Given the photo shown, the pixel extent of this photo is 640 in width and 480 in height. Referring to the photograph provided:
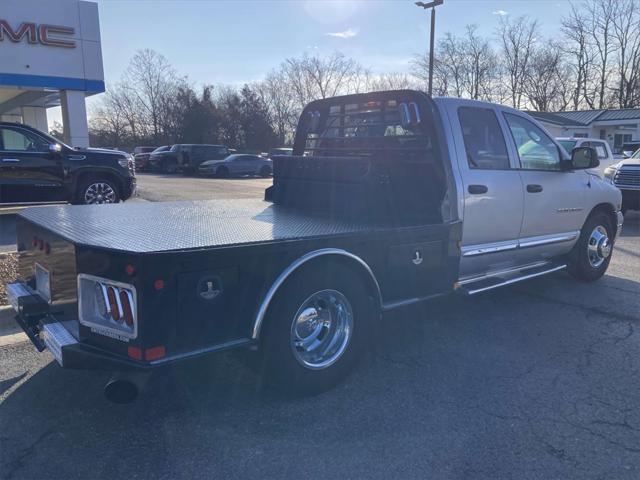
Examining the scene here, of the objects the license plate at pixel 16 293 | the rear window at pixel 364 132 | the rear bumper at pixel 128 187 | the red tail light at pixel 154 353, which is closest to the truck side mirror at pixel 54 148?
the rear bumper at pixel 128 187

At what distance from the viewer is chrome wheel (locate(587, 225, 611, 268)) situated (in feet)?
21.3

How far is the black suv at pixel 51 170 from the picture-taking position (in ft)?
33.8

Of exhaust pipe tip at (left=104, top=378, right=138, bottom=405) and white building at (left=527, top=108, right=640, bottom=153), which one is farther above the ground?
white building at (left=527, top=108, right=640, bottom=153)

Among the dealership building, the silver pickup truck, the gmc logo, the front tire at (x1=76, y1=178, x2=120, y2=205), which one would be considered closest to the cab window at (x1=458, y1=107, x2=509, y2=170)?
the silver pickup truck

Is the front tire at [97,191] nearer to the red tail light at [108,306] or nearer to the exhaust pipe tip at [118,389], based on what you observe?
the red tail light at [108,306]

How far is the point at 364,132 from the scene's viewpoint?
5395 mm

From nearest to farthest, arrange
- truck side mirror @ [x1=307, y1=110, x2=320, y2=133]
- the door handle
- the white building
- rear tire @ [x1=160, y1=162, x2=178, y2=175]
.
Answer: the door handle
truck side mirror @ [x1=307, y1=110, x2=320, y2=133]
rear tire @ [x1=160, y1=162, x2=178, y2=175]
the white building

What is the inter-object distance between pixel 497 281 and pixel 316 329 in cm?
228

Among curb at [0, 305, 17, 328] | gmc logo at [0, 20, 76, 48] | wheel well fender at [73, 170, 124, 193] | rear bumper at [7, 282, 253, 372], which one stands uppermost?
gmc logo at [0, 20, 76, 48]

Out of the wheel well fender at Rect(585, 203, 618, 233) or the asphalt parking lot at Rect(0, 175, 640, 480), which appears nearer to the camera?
the asphalt parking lot at Rect(0, 175, 640, 480)

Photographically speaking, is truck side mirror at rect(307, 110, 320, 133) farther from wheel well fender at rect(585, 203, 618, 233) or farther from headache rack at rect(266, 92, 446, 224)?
wheel well fender at rect(585, 203, 618, 233)

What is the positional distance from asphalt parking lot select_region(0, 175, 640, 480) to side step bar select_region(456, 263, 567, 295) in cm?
43

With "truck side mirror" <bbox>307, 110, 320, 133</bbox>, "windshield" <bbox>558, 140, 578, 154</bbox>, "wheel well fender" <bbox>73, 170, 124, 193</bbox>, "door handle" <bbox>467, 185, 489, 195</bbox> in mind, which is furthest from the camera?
"windshield" <bbox>558, 140, 578, 154</bbox>

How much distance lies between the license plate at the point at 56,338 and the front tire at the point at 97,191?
8.56 meters
